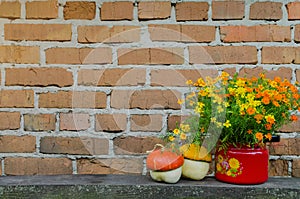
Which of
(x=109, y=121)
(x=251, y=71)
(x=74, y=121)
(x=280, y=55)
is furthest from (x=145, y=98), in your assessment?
(x=280, y=55)

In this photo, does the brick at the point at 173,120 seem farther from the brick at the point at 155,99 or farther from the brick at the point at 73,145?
the brick at the point at 73,145

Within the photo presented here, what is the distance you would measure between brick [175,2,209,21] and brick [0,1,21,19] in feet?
1.64

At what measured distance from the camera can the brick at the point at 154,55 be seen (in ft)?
4.56

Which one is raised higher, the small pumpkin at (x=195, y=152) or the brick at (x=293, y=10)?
the brick at (x=293, y=10)

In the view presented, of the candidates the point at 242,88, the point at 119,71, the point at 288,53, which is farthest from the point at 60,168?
the point at 288,53

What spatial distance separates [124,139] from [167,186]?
0.23 metres

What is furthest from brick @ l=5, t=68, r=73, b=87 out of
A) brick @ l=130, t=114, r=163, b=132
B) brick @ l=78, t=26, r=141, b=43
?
brick @ l=130, t=114, r=163, b=132

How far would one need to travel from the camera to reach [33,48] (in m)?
1.39

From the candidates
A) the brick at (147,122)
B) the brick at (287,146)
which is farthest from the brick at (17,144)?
the brick at (287,146)

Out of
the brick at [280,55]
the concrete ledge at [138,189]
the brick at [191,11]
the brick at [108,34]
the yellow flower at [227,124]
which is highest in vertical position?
the brick at [191,11]

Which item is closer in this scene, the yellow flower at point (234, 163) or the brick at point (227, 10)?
→ the yellow flower at point (234, 163)

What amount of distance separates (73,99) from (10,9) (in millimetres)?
344

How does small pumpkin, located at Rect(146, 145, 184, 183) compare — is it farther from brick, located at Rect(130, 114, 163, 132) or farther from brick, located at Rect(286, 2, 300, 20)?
brick, located at Rect(286, 2, 300, 20)

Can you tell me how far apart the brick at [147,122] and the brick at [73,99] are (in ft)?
0.35
